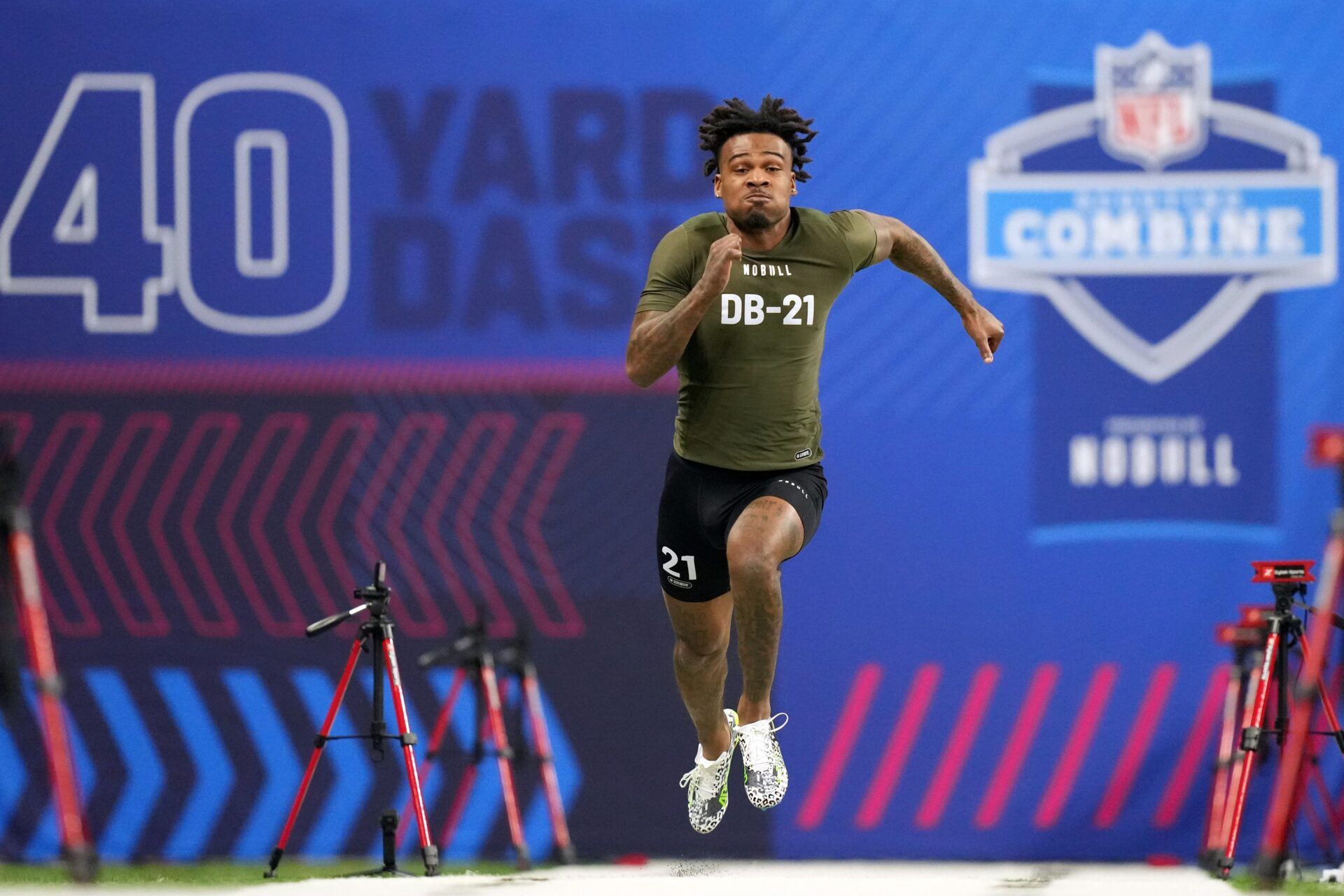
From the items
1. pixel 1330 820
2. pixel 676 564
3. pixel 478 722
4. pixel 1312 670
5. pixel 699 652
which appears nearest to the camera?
pixel 1312 670

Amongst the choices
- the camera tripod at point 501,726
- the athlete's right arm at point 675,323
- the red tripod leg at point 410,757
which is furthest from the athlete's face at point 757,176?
the camera tripod at point 501,726

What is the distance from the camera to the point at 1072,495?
7.27m

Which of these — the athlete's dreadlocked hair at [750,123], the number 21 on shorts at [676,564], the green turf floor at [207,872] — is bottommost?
the green turf floor at [207,872]

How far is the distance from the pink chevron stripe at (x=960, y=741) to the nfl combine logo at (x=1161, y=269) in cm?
75

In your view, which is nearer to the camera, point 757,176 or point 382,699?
point 757,176

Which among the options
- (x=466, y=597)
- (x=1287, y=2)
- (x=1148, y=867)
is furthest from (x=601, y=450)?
(x=1287, y=2)

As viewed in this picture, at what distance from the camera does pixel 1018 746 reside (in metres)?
7.26

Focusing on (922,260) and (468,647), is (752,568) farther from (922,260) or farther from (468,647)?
(468,647)

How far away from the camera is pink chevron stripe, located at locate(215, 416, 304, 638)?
289 inches

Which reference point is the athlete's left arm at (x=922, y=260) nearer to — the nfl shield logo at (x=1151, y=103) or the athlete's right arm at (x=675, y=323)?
the athlete's right arm at (x=675, y=323)

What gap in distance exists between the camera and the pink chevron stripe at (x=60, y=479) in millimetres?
7395

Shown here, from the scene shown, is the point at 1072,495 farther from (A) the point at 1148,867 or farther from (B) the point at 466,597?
(B) the point at 466,597

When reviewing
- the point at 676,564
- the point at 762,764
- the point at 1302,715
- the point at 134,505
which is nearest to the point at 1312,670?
the point at 1302,715

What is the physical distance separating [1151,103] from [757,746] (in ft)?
13.1
